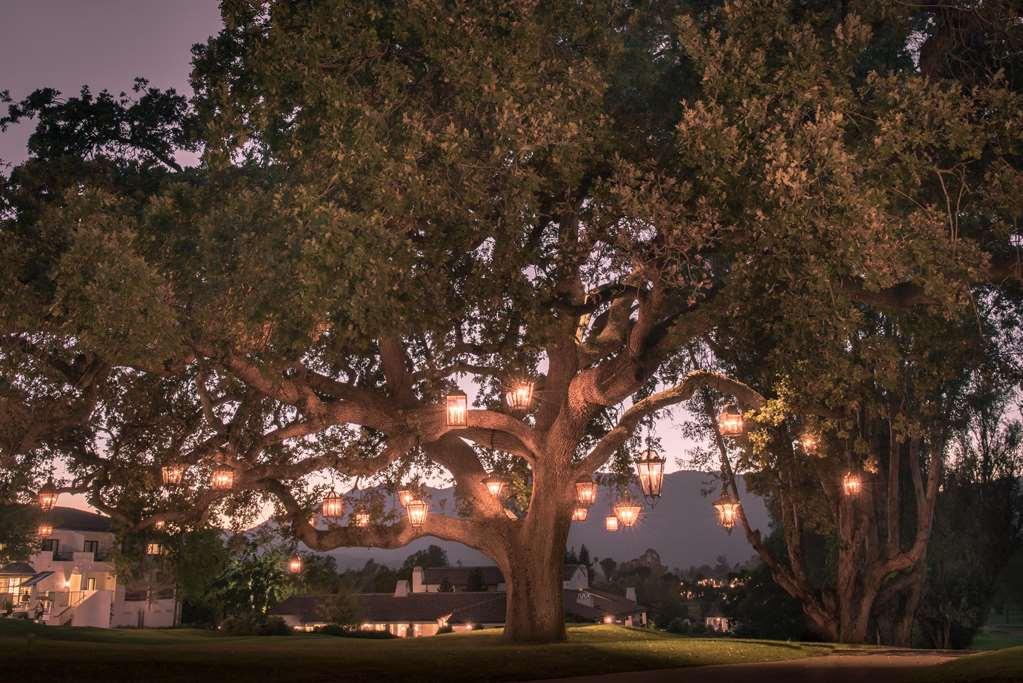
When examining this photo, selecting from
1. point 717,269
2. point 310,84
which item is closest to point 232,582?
point 717,269

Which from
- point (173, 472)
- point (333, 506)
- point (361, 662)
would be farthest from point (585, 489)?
point (173, 472)

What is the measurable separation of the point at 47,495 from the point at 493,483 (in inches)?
445

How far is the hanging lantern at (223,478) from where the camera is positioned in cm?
2260

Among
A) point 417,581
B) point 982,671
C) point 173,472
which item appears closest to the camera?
point 982,671

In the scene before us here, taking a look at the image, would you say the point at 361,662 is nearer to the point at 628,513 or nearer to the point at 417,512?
the point at 417,512

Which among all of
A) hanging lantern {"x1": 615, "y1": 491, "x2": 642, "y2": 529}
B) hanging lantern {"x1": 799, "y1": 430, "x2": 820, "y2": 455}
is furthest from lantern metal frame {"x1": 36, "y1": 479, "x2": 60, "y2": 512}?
hanging lantern {"x1": 799, "y1": 430, "x2": 820, "y2": 455}

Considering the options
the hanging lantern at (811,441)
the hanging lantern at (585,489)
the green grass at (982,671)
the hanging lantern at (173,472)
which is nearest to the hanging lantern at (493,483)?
the hanging lantern at (585,489)

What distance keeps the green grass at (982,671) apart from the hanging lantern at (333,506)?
15172 mm

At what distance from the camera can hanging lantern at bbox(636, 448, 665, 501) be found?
812 inches

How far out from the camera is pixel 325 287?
614 inches

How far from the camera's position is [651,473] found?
20.7 m

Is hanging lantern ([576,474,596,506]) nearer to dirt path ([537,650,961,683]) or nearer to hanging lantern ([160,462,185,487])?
dirt path ([537,650,961,683])

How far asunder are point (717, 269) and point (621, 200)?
27.9ft

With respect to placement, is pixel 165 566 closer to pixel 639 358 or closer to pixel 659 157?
pixel 639 358
